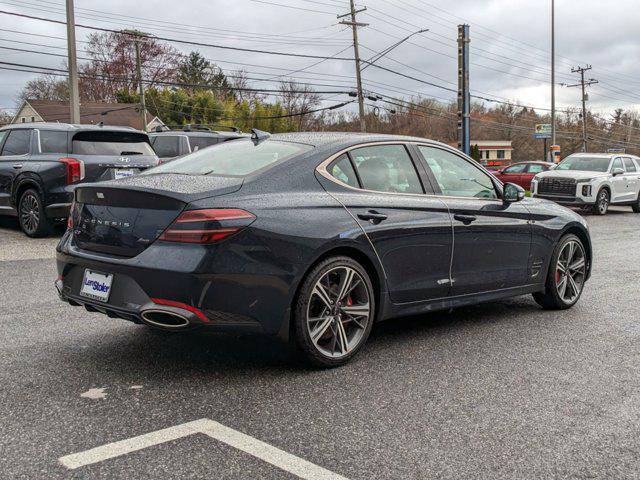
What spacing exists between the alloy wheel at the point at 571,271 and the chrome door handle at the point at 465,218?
1.40m

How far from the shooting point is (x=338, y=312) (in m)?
4.41

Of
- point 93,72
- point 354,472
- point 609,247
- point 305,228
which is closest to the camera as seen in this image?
point 354,472

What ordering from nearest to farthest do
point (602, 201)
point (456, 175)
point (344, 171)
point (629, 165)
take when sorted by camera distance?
point (344, 171), point (456, 175), point (602, 201), point (629, 165)

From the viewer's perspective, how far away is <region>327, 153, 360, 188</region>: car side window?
15.2 ft

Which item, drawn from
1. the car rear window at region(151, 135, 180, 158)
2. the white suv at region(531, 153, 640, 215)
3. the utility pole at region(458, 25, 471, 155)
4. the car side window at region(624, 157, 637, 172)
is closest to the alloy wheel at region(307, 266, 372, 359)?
the car rear window at region(151, 135, 180, 158)

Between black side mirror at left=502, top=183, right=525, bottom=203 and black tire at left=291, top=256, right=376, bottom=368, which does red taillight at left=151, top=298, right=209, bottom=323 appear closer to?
black tire at left=291, top=256, right=376, bottom=368

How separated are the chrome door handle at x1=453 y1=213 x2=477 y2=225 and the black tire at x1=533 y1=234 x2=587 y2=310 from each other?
1310 mm

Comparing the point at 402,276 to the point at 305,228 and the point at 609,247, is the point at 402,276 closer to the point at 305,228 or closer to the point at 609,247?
the point at 305,228

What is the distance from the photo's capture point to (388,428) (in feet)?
11.3

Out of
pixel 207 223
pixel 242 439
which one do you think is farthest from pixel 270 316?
pixel 242 439

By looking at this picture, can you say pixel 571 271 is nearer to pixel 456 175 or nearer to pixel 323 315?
pixel 456 175

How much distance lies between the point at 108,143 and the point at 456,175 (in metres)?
7.44

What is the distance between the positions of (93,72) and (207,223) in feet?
217

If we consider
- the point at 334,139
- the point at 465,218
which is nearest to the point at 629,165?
the point at 465,218
